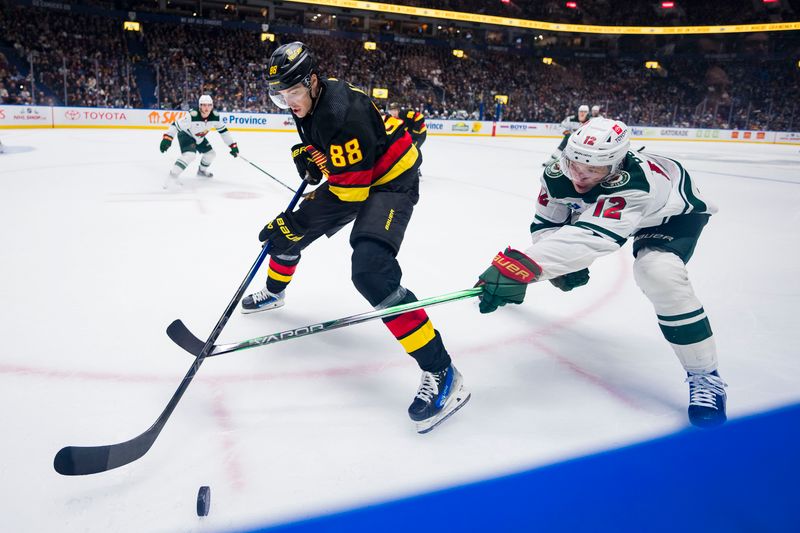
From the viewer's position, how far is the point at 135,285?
3.22 meters

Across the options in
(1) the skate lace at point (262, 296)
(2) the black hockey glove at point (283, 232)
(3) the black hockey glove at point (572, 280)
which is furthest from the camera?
(1) the skate lace at point (262, 296)

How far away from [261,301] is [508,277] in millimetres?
1562

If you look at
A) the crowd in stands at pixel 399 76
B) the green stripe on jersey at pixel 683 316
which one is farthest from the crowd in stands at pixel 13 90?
the green stripe on jersey at pixel 683 316

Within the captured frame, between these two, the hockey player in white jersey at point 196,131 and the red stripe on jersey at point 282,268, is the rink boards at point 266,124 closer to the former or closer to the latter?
the hockey player in white jersey at point 196,131

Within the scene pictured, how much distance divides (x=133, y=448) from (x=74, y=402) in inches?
19.8

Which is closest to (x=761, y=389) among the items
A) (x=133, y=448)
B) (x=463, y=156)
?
(x=133, y=448)

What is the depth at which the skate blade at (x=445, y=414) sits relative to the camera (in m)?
1.88

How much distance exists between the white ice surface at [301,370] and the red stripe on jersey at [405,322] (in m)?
0.33

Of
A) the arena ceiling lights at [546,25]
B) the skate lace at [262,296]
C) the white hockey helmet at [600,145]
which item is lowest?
the skate lace at [262,296]

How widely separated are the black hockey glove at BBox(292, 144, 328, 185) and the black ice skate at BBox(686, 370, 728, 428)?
167 cm

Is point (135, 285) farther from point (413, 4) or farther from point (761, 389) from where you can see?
point (413, 4)

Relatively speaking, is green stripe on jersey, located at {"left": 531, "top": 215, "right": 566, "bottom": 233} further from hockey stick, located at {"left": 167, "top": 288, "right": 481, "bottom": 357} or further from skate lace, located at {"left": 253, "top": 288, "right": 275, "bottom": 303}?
skate lace, located at {"left": 253, "top": 288, "right": 275, "bottom": 303}

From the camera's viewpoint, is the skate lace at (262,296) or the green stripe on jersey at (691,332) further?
the skate lace at (262,296)

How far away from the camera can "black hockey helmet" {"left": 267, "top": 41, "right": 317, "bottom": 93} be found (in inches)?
75.8
